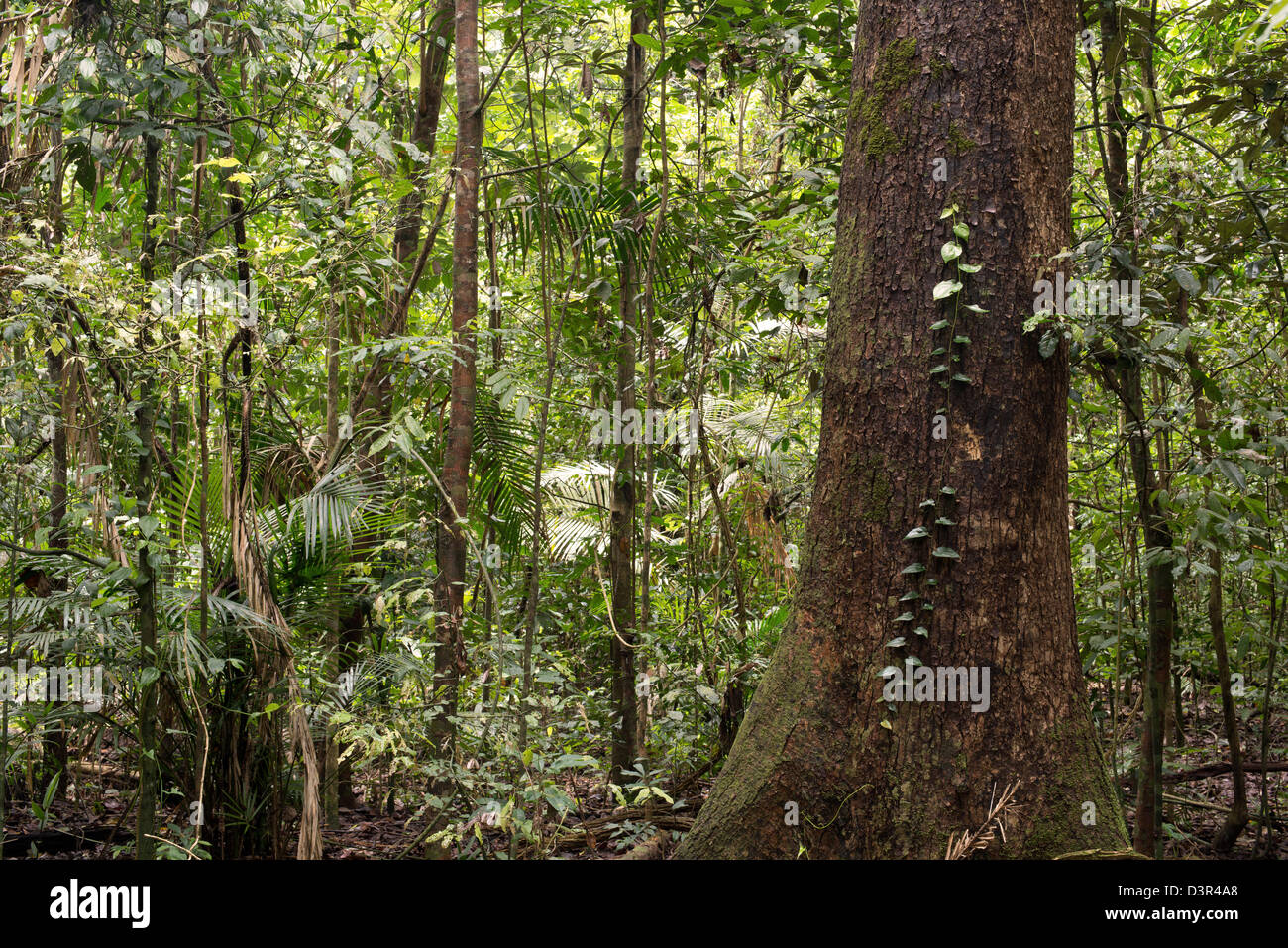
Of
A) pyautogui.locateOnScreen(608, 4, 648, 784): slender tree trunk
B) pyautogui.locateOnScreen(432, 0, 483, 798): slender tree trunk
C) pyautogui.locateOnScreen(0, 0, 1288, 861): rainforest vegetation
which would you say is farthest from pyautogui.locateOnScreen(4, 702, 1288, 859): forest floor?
pyautogui.locateOnScreen(432, 0, 483, 798): slender tree trunk

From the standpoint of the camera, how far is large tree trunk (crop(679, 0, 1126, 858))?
270 cm

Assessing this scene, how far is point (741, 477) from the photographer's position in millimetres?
5074

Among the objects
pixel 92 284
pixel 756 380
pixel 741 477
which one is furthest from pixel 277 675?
pixel 756 380

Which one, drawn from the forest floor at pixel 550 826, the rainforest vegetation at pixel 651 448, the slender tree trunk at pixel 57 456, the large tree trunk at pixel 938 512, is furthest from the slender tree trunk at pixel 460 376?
the slender tree trunk at pixel 57 456

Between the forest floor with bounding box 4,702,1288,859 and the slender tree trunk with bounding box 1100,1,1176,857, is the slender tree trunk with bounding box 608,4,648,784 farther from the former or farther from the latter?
the slender tree trunk with bounding box 1100,1,1176,857

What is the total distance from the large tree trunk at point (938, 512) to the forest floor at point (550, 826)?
0.97 metres

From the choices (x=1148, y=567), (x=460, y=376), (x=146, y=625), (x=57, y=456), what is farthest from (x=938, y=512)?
(x=57, y=456)

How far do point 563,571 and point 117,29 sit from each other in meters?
3.68

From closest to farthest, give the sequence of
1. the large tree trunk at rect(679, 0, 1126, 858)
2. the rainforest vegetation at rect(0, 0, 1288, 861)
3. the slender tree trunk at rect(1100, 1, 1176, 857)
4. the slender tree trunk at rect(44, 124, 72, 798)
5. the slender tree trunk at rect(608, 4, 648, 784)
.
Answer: the large tree trunk at rect(679, 0, 1126, 858) < the rainforest vegetation at rect(0, 0, 1288, 861) < the slender tree trunk at rect(1100, 1, 1176, 857) < the slender tree trunk at rect(44, 124, 72, 798) < the slender tree trunk at rect(608, 4, 648, 784)

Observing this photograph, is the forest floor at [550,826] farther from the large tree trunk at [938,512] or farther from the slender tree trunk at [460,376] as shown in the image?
the large tree trunk at [938,512]

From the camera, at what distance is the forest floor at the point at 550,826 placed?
12.4 ft

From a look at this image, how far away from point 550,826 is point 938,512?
2048mm

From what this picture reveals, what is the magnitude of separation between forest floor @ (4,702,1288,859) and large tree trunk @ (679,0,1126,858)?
967mm

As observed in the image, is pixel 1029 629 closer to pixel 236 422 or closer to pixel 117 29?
pixel 236 422
